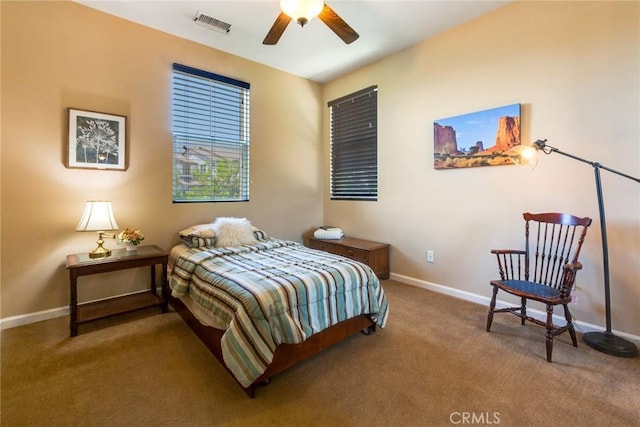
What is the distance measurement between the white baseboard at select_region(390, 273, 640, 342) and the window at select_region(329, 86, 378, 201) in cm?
120

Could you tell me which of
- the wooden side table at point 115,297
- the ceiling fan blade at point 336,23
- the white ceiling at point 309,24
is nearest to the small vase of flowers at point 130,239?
the wooden side table at point 115,297

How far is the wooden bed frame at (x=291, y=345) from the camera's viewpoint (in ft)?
5.64

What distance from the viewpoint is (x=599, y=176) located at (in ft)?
6.90

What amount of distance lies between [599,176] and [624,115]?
0.52 metres

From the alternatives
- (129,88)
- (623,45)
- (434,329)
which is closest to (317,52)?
(129,88)

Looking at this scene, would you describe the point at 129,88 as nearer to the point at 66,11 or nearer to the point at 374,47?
the point at 66,11

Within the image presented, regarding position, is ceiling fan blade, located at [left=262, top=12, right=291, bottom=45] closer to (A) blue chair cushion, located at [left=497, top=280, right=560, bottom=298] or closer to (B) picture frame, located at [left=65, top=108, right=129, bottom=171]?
(B) picture frame, located at [left=65, top=108, right=129, bottom=171]

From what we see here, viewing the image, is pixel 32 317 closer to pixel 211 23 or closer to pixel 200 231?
pixel 200 231

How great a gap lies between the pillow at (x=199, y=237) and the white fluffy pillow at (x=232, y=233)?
6 centimetres

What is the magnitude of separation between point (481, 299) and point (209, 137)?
3.59 m

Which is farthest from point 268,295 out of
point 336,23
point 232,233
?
point 336,23

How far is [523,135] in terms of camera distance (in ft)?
8.59

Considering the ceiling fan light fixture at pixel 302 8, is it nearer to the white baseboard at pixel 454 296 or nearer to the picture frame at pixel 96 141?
the picture frame at pixel 96 141

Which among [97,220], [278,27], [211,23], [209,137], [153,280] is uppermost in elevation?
[211,23]
